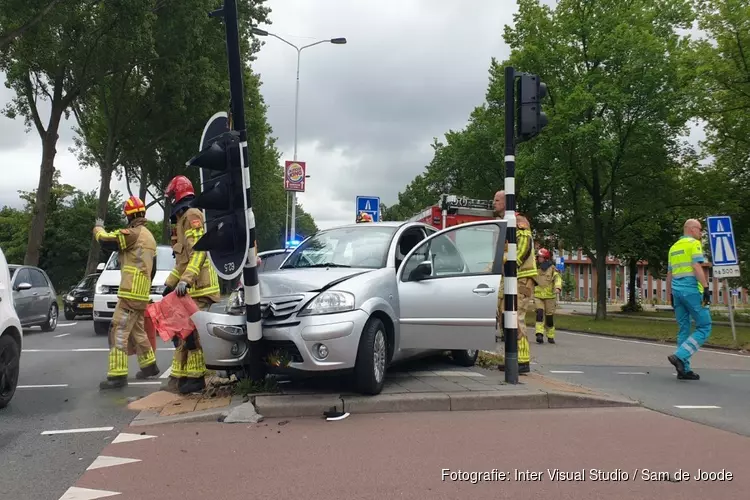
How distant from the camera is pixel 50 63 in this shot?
20.4 metres

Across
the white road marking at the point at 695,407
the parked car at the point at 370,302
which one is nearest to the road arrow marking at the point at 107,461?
the parked car at the point at 370,302

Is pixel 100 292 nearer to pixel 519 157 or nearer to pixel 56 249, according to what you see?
pixel 519 157

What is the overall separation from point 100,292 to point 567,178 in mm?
18495

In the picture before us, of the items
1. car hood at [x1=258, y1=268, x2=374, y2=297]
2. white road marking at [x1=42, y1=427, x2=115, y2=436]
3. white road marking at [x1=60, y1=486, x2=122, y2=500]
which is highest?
car hood at [x1=258, y1=268, x2=374, y2=297]

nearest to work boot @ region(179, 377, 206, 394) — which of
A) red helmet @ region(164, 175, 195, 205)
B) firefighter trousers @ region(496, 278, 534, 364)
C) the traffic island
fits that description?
the traffic island

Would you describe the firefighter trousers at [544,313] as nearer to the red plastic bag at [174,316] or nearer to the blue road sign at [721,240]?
the blue road sign at [721,240]

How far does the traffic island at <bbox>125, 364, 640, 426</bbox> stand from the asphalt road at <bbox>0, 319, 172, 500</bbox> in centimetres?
44

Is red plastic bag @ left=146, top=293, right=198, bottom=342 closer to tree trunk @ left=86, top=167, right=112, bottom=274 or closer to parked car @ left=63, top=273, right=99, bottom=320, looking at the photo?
parked car @ left=63, top=273, right=99, bottom=320

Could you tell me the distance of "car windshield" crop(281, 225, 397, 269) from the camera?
641 centimetres

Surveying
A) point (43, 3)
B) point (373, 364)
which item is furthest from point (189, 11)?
point (373, 364)

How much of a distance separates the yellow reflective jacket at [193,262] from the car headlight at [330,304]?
1336mm

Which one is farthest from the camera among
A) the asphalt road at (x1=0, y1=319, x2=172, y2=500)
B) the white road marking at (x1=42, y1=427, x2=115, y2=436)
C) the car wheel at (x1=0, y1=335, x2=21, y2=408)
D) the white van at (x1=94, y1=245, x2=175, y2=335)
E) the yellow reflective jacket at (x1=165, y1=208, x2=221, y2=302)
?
the white van at (x1=94, y1=245, x2=175, y2=335)

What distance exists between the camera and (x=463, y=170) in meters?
33.6

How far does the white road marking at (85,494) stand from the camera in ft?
11.5
